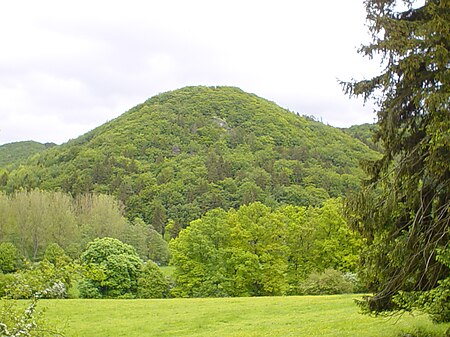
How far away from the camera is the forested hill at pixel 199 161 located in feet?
324

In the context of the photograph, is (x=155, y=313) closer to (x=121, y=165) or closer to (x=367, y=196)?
(x=367, y=196)

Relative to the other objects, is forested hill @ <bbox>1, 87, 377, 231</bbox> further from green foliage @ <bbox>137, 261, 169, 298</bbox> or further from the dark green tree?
the dark green tree

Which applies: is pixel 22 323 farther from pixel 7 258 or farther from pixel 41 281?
pixel 7 258

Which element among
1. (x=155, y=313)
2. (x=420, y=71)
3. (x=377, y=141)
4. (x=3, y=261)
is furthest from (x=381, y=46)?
(x=3, y=261)

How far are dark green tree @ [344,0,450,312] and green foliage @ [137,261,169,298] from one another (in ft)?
118

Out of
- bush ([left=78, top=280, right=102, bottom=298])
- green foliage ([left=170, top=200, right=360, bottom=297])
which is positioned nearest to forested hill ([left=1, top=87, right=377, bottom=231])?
green foliage ([left=170, top=200, right=360, bottom=297])

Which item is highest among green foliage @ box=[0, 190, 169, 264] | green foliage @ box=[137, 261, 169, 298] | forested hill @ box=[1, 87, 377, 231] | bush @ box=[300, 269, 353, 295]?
forested hill @ box=[1, 87, 377, 231]

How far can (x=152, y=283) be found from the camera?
43406 millimetres

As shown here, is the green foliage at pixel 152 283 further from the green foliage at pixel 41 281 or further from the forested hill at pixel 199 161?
the forested hill at pixel 199 161

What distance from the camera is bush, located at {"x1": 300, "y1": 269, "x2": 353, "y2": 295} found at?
106 feet

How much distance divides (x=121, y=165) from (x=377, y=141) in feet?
365

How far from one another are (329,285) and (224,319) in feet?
41.5

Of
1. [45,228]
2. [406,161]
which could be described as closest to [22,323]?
[406,161]

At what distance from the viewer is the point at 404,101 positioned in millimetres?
9172
